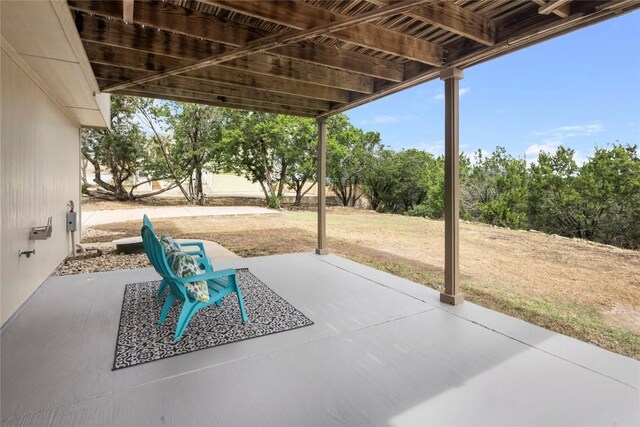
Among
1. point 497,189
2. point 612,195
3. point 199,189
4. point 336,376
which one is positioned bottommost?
point 336,376

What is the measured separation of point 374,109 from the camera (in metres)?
21.0

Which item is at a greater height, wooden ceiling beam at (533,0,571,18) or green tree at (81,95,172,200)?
green tree at (81,95,172,200)

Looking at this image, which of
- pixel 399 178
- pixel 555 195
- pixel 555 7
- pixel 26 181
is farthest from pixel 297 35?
pixel 399 178

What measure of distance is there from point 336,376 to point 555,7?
275cm

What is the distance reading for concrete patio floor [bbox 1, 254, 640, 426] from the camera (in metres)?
1.58

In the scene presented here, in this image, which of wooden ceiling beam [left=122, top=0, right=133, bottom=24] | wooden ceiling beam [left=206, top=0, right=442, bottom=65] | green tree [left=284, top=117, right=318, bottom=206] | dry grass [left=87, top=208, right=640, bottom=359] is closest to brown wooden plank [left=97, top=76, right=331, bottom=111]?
wooden ceiling beam [left=122, top=0, right=133, bottom=24]

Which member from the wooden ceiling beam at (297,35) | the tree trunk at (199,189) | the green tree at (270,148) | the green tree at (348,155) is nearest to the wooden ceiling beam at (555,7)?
the wooden ceiling beam at (297,35)

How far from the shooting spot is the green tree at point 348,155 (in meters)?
15.2

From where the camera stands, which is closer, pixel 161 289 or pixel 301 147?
pixel 161 289

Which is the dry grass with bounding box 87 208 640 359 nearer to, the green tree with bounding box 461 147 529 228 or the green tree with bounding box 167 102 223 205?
the green tree with bounding box 461 147 529 228

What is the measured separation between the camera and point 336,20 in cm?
243

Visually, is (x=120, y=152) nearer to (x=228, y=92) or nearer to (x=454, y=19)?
(x=228, y=92)

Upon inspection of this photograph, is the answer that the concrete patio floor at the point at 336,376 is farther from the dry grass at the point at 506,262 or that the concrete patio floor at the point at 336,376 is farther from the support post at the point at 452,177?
the dry grass at the point at 506,262

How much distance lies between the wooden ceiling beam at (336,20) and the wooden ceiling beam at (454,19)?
0.38 m
